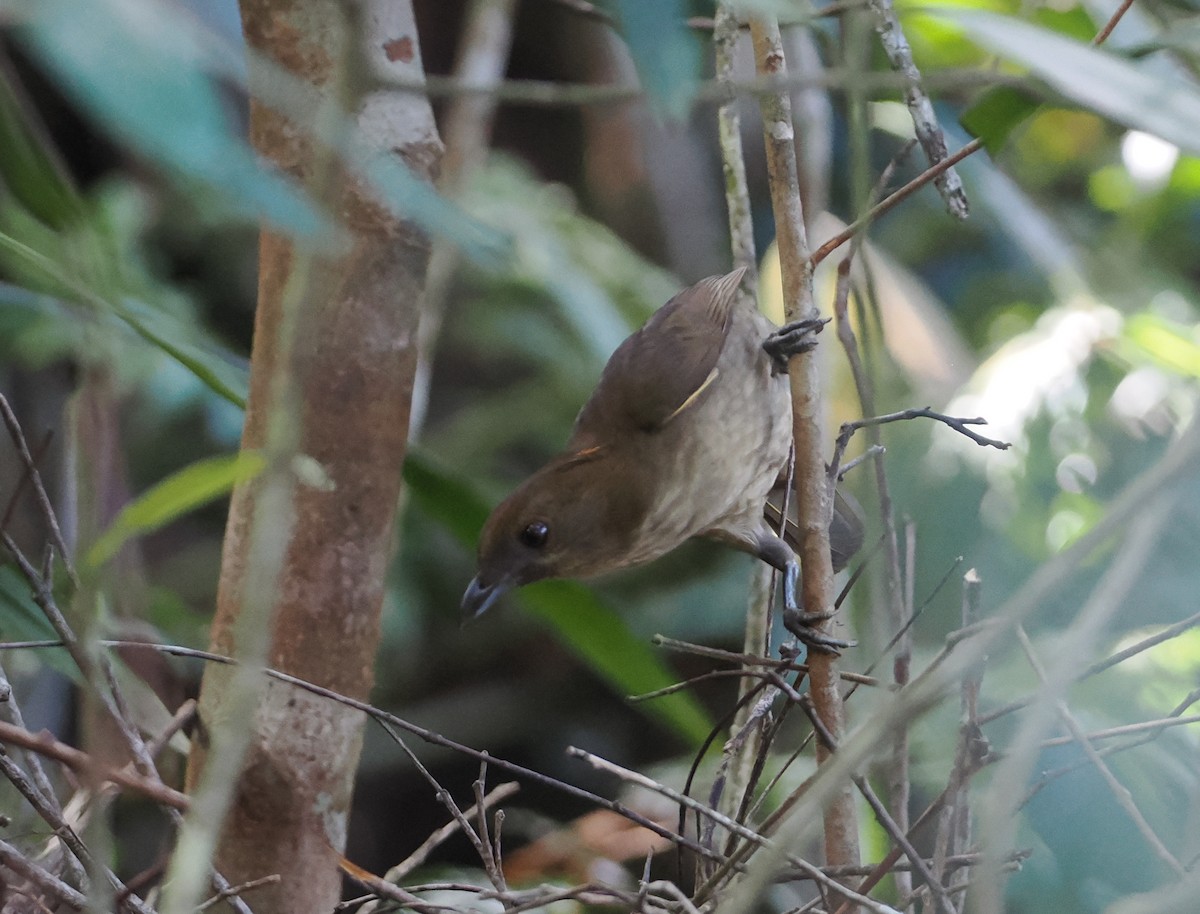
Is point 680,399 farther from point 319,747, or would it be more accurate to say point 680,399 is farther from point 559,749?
point 559,749

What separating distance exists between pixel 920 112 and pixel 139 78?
1083 millimetres

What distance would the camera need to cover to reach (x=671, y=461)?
7.82 feet

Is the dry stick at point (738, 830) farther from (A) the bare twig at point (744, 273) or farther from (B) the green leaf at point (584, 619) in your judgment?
(B) the green leaf at point (584, 619)

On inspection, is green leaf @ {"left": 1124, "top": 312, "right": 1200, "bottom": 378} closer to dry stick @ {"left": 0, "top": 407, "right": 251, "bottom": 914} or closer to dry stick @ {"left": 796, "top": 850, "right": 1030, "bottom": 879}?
dry stick @ {"left": 796, "top": 850, "right": 1030, "bottom": 879}

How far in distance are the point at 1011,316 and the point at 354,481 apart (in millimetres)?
3661

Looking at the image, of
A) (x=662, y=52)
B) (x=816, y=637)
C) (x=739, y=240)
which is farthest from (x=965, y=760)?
(x=739, y=240)

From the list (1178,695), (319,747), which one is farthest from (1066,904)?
(319,747)

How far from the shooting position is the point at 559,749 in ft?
15.3

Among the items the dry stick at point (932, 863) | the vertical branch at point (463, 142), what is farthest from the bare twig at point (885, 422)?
the vertical branch at point (463, 142)

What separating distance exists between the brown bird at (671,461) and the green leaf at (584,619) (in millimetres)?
197

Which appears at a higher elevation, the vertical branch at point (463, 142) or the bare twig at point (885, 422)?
the vertical branch at point (463, 142)

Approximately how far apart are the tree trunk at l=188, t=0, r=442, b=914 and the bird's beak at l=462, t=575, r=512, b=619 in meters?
0.58

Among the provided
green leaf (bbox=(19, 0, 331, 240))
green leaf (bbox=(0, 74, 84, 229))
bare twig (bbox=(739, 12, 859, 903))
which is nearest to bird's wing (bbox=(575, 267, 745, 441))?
bare twig (bbox=(739, 12, 859, 903))

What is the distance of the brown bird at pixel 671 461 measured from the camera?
90.7 inches
